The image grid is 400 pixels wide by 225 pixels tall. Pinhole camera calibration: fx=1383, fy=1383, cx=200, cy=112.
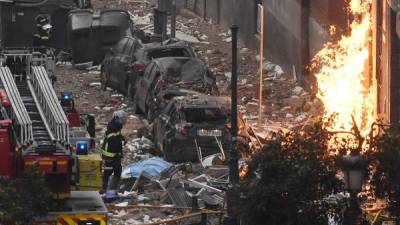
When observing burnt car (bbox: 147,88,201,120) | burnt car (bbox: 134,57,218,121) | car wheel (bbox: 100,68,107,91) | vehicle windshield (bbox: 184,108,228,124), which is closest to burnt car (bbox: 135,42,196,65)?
burnt car (bbox: 134,57,218,121)

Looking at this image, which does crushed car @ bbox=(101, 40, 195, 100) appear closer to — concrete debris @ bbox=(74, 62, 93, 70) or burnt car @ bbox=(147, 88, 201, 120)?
burnt car @ bbox=(147, 88, 201, 120)

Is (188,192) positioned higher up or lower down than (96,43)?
lower down

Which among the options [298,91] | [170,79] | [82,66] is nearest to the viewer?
[170,79]

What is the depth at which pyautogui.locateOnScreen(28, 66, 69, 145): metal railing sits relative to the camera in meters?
17.5

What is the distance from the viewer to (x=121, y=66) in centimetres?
3241

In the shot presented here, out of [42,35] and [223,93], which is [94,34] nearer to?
[223,93]

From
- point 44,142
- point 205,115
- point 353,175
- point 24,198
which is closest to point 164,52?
point 205,115

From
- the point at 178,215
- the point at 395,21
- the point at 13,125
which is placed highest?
the point at 395,21

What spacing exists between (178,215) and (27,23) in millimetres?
15056

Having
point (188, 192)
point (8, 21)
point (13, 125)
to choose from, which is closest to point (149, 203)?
point (188, 192)

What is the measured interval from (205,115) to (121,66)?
7.71m

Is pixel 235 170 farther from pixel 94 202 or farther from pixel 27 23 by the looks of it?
pixel 27 23

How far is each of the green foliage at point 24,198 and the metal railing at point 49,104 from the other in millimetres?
1751

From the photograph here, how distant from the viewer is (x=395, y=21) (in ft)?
80.1
